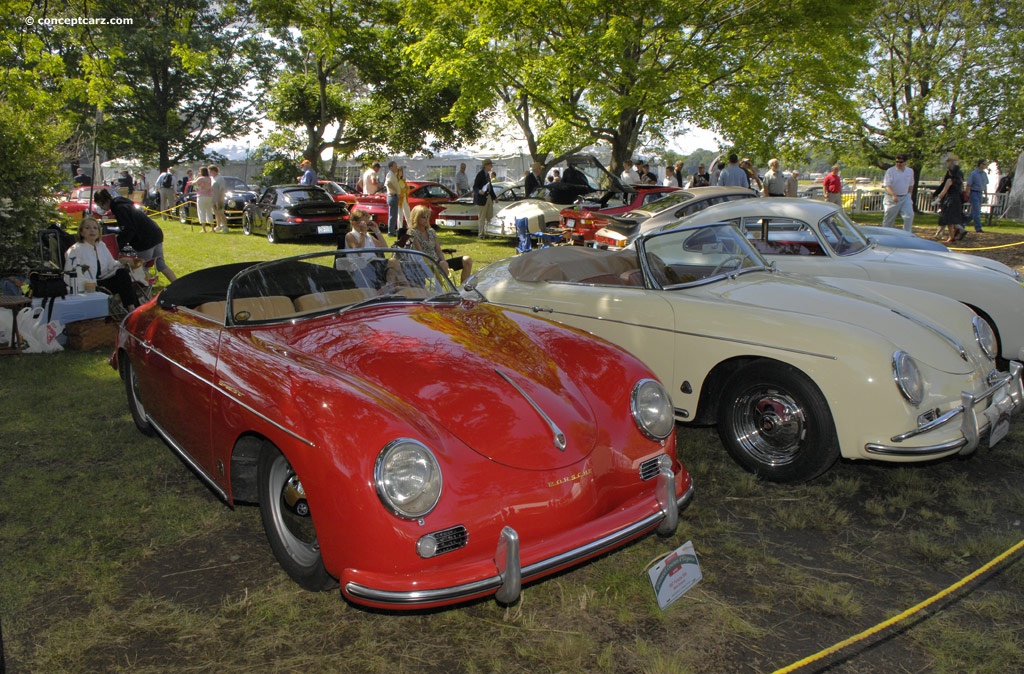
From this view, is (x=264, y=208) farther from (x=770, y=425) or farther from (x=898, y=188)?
(x=770, y=425)

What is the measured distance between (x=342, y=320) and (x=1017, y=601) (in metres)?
3.37

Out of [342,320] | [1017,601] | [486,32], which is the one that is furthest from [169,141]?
[1017,601]

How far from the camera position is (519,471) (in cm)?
300

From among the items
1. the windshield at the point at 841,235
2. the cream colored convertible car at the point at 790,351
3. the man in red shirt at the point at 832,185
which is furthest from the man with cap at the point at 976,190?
the cream colored convertible car at the point at 790,351

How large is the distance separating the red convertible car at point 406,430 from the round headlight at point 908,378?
4.23 ft

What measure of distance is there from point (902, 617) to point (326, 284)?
328 cm

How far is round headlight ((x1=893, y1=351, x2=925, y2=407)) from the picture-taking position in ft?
12.9

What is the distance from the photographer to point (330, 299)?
4336mm

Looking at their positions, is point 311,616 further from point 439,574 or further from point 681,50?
point 681,50

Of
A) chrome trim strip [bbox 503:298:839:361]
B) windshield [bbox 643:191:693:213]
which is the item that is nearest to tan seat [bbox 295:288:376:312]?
chrome trim strip [bbox 503:298:839:361]

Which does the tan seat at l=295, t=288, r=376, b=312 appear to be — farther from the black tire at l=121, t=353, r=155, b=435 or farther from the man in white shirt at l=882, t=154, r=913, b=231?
the man in white shirt at l=882, t=154, r=913, b=231

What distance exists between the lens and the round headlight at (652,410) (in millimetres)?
3479

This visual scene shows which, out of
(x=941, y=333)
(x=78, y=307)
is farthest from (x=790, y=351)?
(x=78, y=307)

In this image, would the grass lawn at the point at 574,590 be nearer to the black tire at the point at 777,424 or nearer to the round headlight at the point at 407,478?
the black tire at the point at 777,424
